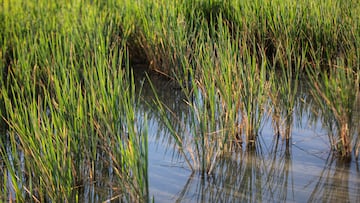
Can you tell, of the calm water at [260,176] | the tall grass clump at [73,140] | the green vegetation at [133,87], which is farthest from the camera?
the calm water at [260,176]

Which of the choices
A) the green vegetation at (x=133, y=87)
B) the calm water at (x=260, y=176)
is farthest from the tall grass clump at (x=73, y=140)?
the calm water at (x=260, y=176)

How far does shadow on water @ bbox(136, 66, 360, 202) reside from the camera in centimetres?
274

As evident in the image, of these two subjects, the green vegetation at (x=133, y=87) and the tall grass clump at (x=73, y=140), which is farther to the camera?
the green vegetation at (x=133, y=87)

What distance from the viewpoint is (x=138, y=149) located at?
7.73ft

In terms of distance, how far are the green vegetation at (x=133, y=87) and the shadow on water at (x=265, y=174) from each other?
0.07 meters

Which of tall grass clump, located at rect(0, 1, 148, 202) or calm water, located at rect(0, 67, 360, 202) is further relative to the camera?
calm water, located at rect(0, 67, 360, 202)

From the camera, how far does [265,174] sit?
297 cm

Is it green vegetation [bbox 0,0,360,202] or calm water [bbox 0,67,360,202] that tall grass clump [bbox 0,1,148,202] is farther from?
calm water [bbox 0,67,360,202]

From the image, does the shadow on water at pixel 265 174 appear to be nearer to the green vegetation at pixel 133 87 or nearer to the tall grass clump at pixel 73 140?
the green vegetation at pixel 133 87

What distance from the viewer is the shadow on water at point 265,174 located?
2.74m

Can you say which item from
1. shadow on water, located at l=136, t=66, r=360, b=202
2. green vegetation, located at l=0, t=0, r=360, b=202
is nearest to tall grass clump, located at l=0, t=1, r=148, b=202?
green vegetation, located at l=0, t=0, r=360, b=202

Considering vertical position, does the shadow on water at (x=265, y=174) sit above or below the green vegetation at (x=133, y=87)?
below

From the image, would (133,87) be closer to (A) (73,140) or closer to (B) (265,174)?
(A) (73,140)

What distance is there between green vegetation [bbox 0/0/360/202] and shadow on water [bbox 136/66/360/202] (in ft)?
0.24
